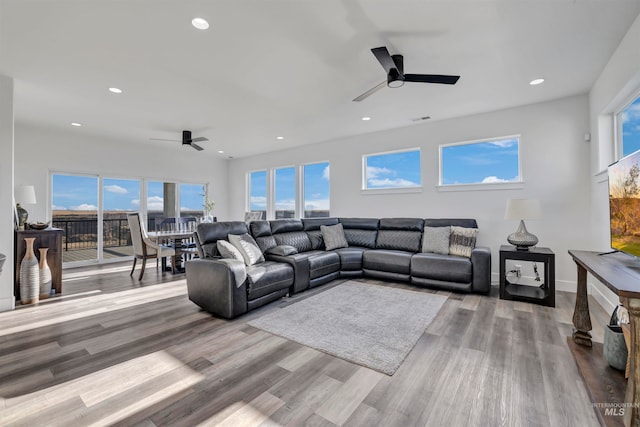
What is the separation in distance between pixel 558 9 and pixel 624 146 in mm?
1943

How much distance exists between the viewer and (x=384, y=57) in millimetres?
2525

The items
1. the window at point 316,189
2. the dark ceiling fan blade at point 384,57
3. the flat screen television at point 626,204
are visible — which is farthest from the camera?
the window at point 316,189

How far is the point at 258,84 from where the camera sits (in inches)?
138

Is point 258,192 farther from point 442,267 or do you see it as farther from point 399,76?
point 399,76

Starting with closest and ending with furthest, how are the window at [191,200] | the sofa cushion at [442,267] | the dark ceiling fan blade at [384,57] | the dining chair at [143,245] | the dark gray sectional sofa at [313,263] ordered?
the dark ceiling fan blade at [384,57]
the dark gray sectional sofa at [313,263]
the sofa cushion at [442,267]
the dining chair at [143,245]
the window at [191,200]

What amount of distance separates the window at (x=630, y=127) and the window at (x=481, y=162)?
128 centimetres

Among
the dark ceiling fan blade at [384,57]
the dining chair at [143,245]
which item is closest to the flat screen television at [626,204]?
the dark ceiling fan blade at [384,57]

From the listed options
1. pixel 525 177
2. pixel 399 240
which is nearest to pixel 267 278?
pixel 399 240

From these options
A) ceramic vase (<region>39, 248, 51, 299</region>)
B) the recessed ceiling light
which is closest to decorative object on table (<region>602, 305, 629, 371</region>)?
the recessed ceiling light

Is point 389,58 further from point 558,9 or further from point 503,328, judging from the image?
point 503,328

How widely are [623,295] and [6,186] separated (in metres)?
5.48

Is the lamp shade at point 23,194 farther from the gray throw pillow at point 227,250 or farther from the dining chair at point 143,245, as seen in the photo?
the gray throw pillow at point 227,250

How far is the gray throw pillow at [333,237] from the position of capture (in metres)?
5.05

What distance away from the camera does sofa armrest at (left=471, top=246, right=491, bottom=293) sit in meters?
3.77
